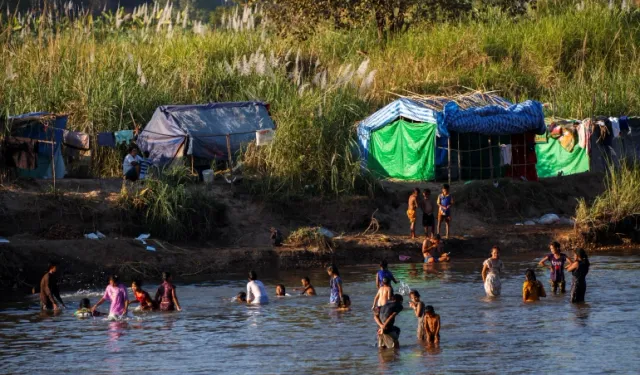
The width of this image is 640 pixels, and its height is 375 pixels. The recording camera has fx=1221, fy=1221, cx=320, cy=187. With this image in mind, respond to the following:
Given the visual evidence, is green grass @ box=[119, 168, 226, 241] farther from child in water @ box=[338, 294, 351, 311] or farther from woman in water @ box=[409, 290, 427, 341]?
woman in water @ box=[409, 290, 427, 341]

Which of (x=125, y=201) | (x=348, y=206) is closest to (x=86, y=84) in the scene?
(x=125, y=201)

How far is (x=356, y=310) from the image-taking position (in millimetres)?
20969

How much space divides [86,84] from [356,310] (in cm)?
1290

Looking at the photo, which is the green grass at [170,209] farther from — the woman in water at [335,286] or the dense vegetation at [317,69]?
the woman in water at [335,286]

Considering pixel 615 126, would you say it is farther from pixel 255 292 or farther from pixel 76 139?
pixel 255 292

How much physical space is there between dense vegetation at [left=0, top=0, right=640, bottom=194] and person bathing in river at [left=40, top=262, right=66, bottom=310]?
334 inches

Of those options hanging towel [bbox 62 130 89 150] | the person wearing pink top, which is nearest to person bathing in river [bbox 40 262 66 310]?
the person wearing pink top

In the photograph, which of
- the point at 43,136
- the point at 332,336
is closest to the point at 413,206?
the point at 43,136

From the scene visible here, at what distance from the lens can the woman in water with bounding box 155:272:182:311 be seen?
830 inches

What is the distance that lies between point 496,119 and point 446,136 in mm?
1632

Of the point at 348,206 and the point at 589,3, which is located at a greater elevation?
the point at 589,3

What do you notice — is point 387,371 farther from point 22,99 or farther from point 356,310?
point 22,99

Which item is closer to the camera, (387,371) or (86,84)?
(387,371)

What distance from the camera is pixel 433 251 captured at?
26969 mm
